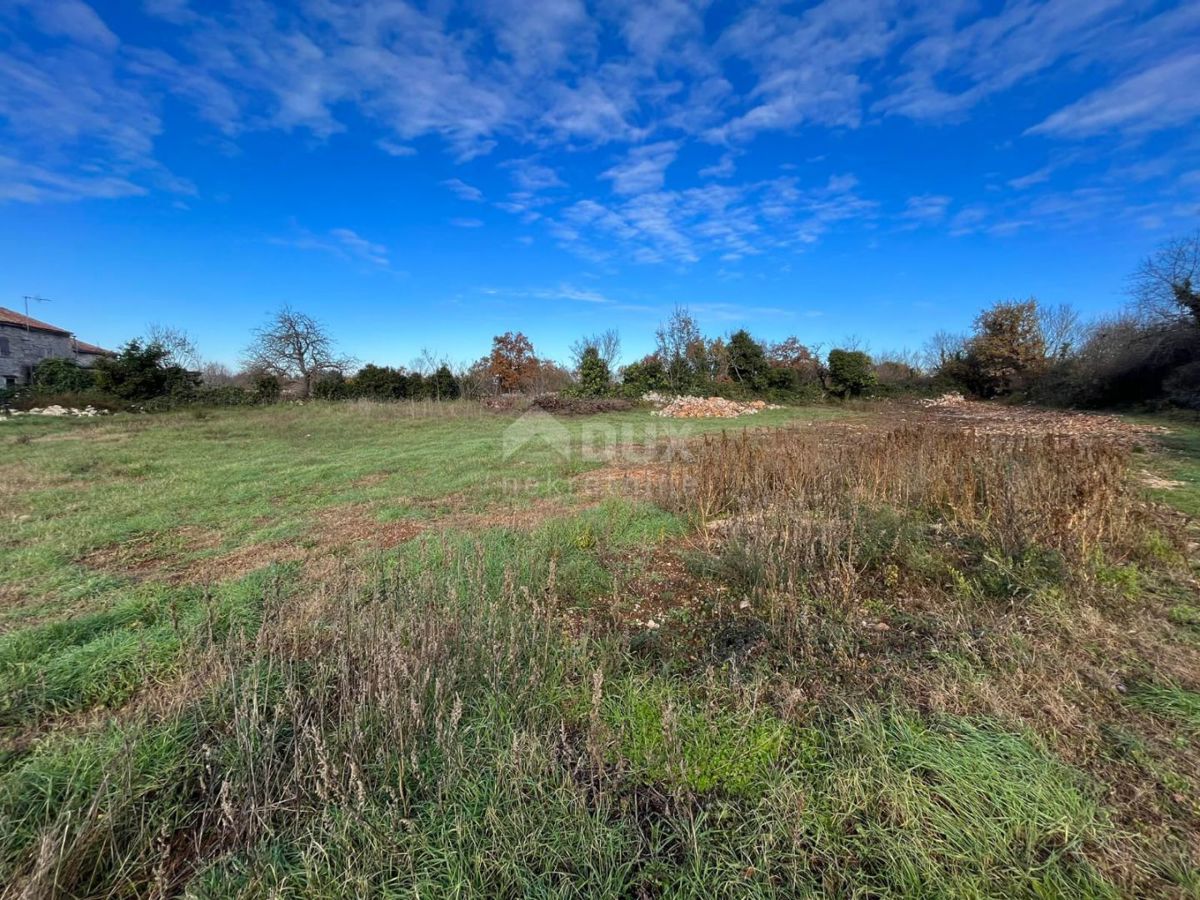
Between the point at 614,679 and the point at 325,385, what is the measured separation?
23.9m

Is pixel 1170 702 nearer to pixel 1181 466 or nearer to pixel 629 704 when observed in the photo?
pixel 629 704

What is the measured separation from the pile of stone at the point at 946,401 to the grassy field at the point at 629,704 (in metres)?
19.9

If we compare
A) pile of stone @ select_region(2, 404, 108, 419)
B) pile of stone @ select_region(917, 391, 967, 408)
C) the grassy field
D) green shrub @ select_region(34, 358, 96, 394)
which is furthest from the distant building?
pile of stone @ select_region(917, 391, 967, 408)

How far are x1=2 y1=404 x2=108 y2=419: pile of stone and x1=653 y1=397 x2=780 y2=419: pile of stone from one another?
19.1 meters

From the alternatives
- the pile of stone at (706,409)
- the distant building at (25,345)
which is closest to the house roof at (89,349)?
the distant building at (25,345)

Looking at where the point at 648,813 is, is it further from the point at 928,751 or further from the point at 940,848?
the point at 928,751

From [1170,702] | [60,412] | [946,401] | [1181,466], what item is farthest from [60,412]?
[946,401]

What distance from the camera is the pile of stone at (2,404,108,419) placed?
1445 cm

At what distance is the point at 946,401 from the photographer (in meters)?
22.6

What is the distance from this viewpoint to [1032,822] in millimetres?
1468

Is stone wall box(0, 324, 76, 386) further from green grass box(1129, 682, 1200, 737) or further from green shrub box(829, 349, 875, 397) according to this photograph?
green shrub box(829, 349, 875, 397)

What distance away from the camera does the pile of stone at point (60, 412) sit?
14.4 meters

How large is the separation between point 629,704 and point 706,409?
57.9 ft

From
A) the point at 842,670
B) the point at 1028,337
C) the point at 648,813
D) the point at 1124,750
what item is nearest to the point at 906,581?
the point at 842,670
